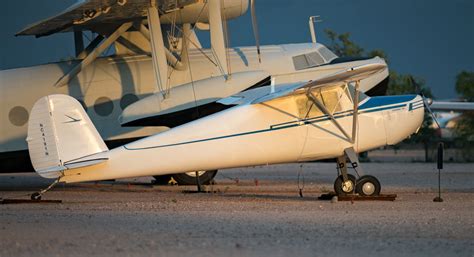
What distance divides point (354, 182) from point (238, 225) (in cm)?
546

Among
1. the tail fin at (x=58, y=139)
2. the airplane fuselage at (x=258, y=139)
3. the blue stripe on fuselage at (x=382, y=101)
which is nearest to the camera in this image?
the tail fin at (x=58, y=139)

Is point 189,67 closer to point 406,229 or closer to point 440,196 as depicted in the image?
point 440,196

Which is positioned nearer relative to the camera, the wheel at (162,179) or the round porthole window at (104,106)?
the round porthole window at (104,106)

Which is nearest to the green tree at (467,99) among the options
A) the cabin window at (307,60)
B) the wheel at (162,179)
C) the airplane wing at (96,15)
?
the cabin window at (307,60)

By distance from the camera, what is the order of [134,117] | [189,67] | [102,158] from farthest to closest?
Result: [189,67], [134,117], [102,158]

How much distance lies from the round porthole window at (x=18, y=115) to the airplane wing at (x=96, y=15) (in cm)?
186

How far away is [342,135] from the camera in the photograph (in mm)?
18812

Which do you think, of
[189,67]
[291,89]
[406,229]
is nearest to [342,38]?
[189,67]

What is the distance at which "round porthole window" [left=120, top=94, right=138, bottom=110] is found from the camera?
22188mm

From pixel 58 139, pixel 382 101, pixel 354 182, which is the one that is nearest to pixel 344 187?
pixel 354 182

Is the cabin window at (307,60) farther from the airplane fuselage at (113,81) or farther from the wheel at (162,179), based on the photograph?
the wheel at (162,179)

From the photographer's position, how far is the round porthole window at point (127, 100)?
2219 cm

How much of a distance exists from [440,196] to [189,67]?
623 centimetres

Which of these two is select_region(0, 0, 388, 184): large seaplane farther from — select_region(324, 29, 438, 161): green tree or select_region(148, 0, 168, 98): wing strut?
select_region(324, 29, 438, 161): green tree
